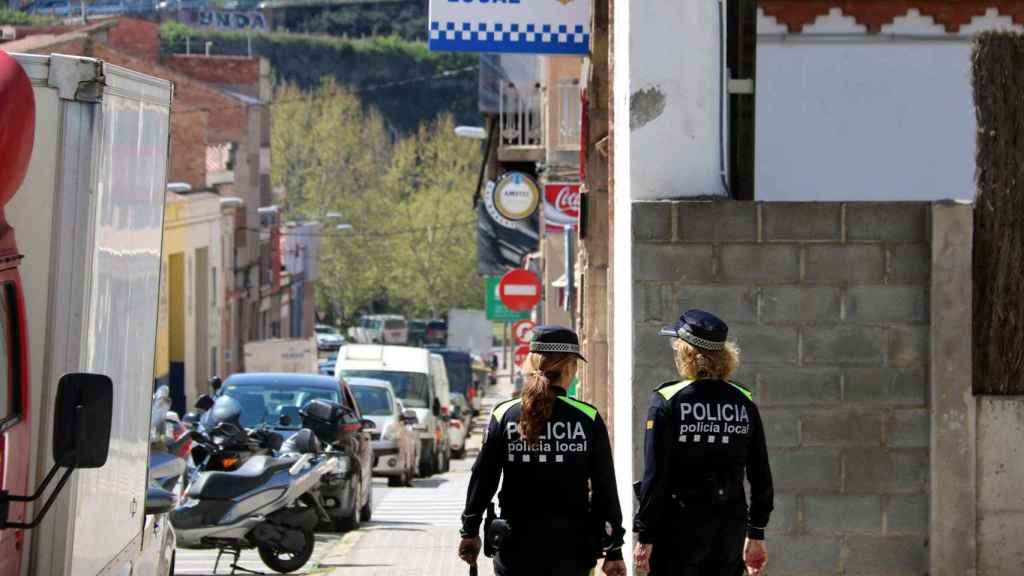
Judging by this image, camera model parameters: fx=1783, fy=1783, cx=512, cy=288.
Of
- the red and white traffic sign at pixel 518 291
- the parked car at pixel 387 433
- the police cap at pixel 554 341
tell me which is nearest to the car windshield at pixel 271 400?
the parked car at pixel 387 433

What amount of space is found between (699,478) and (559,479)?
0.57 metres

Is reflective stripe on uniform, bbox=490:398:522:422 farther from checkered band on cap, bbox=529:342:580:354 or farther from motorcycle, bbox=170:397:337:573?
motorcycle, bbox=170:397:337:573

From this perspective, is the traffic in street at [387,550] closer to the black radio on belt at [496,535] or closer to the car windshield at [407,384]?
the black radio on belt at [496,535]

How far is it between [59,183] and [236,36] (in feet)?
488

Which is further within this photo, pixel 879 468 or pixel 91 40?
pixel 91 40

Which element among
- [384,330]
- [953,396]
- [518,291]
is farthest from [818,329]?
[384,330]

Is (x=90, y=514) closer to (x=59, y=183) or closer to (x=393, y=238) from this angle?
(x=59, y=183)

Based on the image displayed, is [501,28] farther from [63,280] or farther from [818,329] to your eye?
[63,280]

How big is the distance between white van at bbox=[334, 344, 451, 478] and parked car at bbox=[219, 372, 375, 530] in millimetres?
10853

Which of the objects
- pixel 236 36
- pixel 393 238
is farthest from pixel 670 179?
pixel 236 36

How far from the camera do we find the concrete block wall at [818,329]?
8.80 meters

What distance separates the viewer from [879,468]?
8.86m

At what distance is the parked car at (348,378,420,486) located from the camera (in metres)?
24.5

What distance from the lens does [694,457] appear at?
6.64m
